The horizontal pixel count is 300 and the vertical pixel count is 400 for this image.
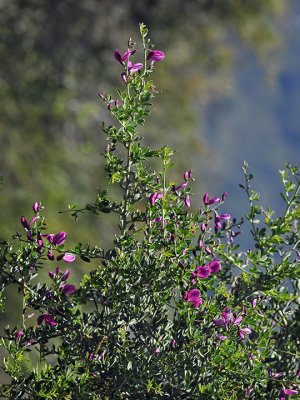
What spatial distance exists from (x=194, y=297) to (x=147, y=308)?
0.14 m

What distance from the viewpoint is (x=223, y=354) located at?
8.29 ft

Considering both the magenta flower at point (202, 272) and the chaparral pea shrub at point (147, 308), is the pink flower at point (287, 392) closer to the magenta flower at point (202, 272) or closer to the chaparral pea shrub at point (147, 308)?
the chaparral pea shrub at point (147, 308)

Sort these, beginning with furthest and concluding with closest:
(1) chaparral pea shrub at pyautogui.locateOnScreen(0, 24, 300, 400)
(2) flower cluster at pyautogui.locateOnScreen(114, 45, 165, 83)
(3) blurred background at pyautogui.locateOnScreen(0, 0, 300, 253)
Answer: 1. (3) blurred background at pyautogui.locateOnScreen(0, 0, 300, 253)
2. (2) flower cluster at pyautogui.locateOnScreen(114, 45, 165, 83)
3. (1) chaparral pea shrub at pyautogui.locateOnScreen(0, 24, 300, 400)

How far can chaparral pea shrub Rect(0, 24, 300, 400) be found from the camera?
2564 mm

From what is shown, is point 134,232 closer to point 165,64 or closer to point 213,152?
point 165,64

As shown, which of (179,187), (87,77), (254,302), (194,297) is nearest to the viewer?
(194,297)

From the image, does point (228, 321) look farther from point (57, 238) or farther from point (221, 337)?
point (57, 238)

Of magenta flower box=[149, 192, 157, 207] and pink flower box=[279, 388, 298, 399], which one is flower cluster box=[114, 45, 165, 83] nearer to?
magenta flower box=[149, 192, 157, 207]

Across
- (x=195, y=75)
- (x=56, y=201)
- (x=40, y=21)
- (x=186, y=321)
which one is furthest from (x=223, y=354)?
(x=195, y=75)

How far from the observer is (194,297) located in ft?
8.45

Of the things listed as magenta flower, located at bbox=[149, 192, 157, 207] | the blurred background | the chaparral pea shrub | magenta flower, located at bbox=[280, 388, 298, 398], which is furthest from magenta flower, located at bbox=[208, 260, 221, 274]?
the blurred background

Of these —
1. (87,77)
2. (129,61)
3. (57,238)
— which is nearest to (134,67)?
(129,61)

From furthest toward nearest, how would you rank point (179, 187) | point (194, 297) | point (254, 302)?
point (179, 187) < point (254, 302) < point (194, 297)

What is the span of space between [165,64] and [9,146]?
22.1 feet
